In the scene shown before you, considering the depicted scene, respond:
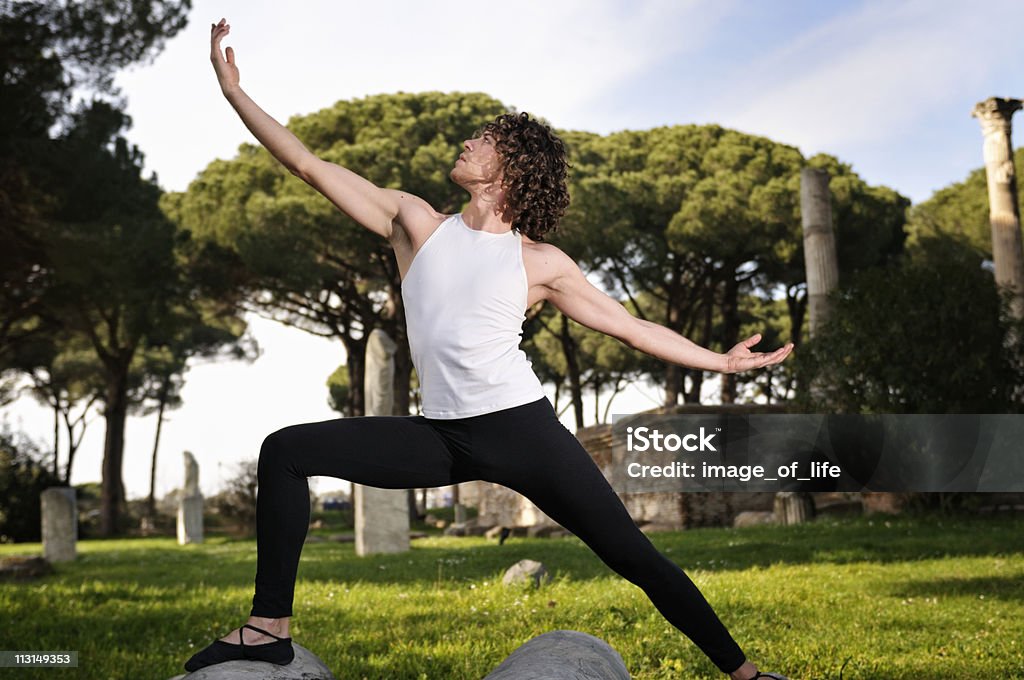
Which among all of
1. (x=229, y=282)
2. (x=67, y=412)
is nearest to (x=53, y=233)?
(x=229, y=282)

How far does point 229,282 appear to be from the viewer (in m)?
26.0

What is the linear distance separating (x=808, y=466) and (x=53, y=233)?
13073 mm

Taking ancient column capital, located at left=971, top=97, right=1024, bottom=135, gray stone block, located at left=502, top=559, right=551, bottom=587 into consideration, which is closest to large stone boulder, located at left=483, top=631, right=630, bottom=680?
gray stone block, located at left=502, top=559, right=551, bottom=587

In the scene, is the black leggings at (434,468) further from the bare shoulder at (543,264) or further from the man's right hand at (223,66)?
the man's right hand at (223,66)

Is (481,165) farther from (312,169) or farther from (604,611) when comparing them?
(604,611)

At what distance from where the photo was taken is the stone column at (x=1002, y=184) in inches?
709

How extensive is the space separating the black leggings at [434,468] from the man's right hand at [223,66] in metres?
1.14

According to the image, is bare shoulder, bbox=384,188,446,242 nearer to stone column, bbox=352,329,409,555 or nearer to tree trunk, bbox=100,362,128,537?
stone column, bbox=352,329,409,555

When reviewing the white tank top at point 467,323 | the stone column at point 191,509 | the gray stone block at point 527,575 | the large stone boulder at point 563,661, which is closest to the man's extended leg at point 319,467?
the white tank top at point 467,323

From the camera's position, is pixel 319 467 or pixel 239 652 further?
pixel 239 652

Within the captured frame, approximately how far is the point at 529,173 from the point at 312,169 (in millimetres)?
689

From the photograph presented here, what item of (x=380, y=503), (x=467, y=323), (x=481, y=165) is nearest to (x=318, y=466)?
(x=467, y=323)

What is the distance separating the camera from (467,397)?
3.01 metres

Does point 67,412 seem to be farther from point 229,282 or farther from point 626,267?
point 626,267
